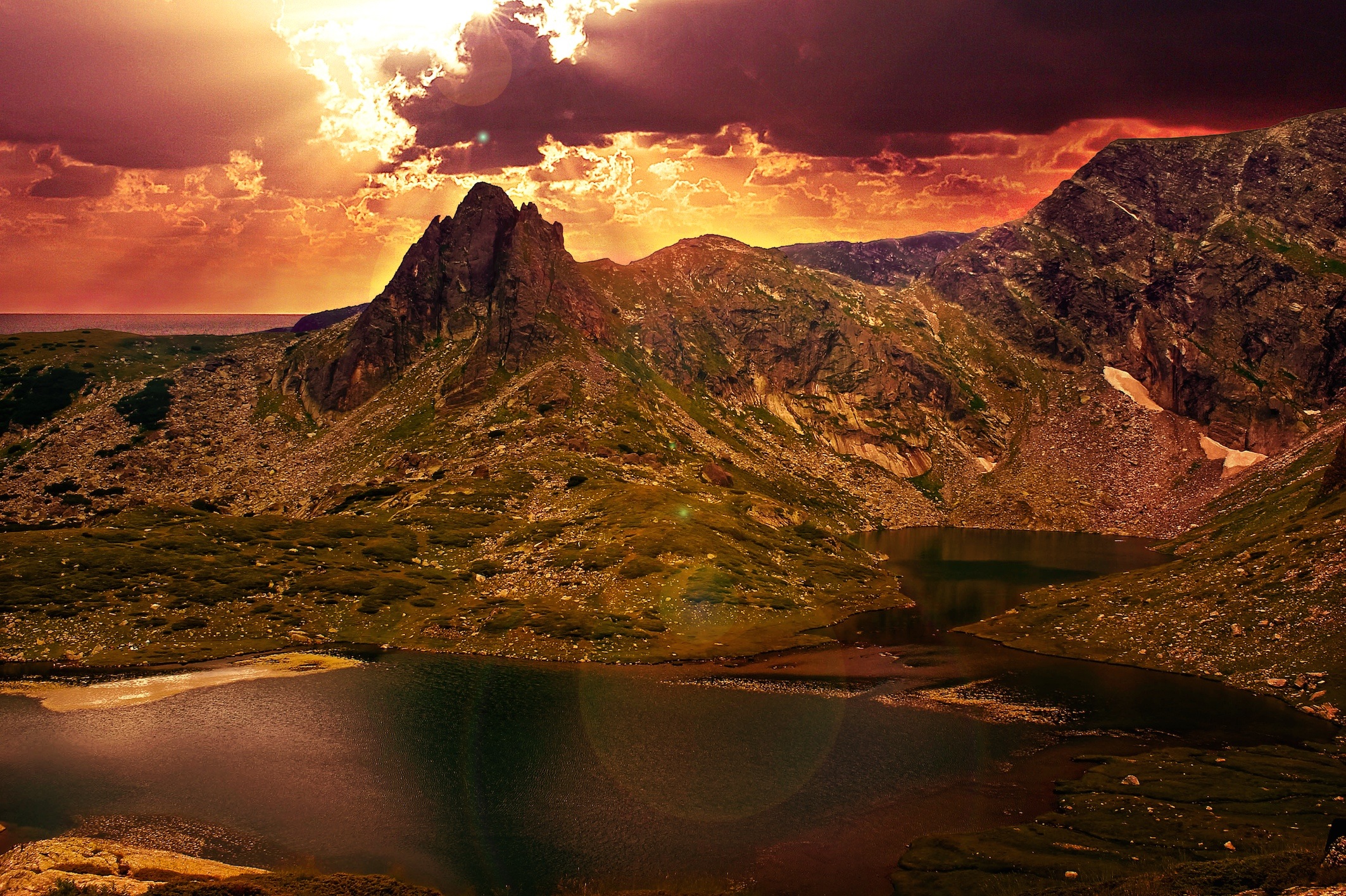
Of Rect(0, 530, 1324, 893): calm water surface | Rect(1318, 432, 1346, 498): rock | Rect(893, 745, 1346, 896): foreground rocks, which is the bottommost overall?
Rect(0, 530, 1324, 893): calm water surface

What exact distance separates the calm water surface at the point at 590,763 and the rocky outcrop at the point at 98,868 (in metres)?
7.28

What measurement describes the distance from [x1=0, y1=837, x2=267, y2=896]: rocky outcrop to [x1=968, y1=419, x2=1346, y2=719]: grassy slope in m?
119

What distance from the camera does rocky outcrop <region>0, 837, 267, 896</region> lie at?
5181 centimetres

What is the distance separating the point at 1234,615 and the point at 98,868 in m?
143

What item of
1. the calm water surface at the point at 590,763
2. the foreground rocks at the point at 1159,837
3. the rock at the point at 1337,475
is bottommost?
the calm water surface at the point at 590,763

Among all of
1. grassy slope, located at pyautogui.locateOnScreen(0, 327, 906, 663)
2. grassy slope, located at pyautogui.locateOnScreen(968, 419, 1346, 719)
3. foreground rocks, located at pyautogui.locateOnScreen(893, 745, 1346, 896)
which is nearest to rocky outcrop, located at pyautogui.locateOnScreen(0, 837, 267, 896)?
foreground rocks, located at pyautogui.locateOnScreen(893, 745, 1346, 896)

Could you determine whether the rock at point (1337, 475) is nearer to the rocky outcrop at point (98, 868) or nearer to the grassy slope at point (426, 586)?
the grassy slope at point (426, 586)

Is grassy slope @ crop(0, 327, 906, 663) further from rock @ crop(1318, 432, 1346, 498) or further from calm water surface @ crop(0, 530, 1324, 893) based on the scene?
rock @ crop(1318, 432, 1346, 498)

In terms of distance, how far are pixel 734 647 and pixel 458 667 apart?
46.0 m

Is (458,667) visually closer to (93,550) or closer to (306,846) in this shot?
(306,846)

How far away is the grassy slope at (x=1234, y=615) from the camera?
106 meters

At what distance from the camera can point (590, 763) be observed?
272ft

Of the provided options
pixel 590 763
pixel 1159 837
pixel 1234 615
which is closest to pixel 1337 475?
pixel 1234 615

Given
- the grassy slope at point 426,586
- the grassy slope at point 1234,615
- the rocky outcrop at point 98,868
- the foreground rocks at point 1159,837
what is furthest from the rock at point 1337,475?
the rocky outcrop at point 98,868
